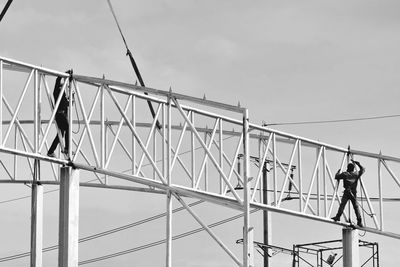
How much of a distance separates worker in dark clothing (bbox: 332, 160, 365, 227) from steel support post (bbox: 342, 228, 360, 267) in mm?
600

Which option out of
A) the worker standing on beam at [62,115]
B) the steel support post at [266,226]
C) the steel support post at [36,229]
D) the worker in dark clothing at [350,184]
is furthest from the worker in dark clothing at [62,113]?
the steel support post at [266,226]

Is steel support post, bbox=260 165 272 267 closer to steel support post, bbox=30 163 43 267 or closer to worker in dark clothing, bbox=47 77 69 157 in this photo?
steel support post, bbox=30 163 43 267

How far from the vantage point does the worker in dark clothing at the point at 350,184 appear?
136ft

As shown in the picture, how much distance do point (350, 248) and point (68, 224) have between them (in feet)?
36.0

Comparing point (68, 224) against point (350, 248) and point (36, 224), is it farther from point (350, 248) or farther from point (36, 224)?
point (350, 248)


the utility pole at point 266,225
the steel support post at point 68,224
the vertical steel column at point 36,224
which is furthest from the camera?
the utility pole at point 266,225

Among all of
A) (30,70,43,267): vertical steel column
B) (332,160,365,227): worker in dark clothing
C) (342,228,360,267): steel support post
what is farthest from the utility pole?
(30,70,43,267): vertical steel column

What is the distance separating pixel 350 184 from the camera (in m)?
41.6

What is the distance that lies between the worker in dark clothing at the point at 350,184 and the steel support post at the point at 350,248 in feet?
1.97

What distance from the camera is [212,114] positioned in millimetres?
36500

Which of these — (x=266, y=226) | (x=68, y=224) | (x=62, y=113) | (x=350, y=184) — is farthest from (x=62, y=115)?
(x=266, y=226)

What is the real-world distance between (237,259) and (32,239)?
9718 millimetres

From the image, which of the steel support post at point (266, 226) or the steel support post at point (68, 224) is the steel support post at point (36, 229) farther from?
the steel support post at point (266, 226)

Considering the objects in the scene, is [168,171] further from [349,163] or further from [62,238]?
[349,163]
